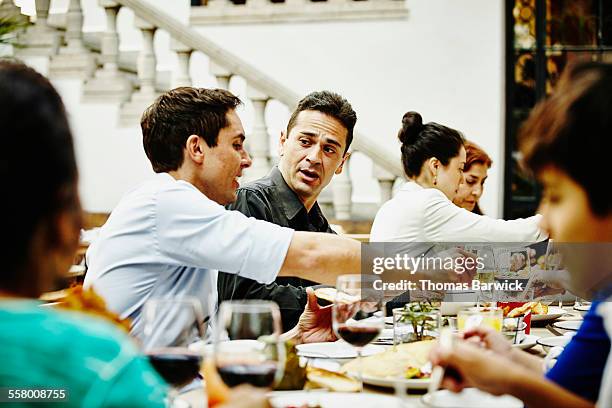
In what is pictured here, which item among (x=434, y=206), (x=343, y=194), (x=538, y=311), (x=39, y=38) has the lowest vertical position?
(x=343, y=194)

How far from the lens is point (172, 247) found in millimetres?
1809

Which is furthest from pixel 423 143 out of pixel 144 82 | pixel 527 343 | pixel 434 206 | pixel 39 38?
pixel 39 38

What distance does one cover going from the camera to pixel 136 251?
184 centimetres

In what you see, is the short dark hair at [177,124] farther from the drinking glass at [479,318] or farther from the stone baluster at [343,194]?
the stone baluster at [343,194]

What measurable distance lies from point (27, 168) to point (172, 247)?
0.96m

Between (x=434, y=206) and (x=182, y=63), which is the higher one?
(x=182, y=63)

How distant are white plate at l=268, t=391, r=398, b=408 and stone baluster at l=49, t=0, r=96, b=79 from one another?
4766mm

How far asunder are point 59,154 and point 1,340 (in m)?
0.20

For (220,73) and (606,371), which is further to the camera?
(220,73)

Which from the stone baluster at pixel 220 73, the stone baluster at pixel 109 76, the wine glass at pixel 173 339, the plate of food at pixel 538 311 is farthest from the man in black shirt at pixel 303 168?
the stone baluster at pixel 109 76

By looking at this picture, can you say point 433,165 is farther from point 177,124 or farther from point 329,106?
point 177,124

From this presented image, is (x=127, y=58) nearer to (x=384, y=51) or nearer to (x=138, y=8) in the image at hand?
(x=138, y=8)

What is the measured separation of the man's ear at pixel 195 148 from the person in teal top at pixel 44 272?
3.87ft

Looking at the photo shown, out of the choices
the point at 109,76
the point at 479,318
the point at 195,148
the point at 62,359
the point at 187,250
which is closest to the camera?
the point at 62,359
